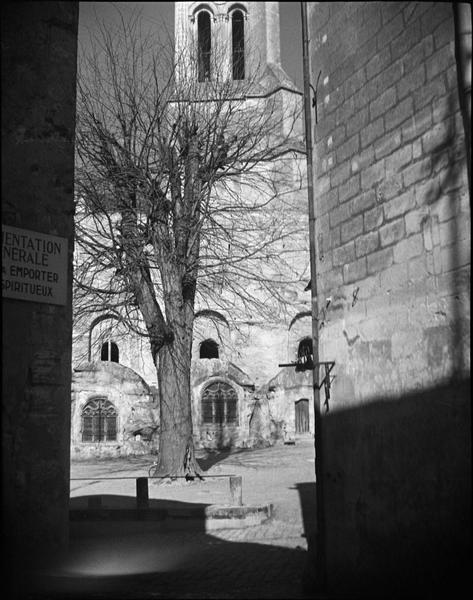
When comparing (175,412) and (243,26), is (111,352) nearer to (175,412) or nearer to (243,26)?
(175,412)

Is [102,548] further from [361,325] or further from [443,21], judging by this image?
[443,21]

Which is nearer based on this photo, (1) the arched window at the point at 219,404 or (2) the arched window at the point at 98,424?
(2) the arched window at the point at 98,424

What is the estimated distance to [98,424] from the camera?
2659 centimetres

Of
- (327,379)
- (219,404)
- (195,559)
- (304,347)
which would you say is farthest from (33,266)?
(304,347)

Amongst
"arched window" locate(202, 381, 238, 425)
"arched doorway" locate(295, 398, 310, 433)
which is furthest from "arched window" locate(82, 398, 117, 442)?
"arched doorway" locate(295, 398, 310, 433)

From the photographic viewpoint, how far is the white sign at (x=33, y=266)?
6.10m

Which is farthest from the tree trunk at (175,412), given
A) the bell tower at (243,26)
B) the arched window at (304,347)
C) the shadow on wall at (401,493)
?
the bell tower at (243,26)

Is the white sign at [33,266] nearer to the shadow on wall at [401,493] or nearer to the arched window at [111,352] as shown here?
the shadow on wall at [401,493]

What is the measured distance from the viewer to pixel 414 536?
531 cm

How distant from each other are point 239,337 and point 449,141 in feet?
87.7

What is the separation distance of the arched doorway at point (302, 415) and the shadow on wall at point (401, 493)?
2176cm

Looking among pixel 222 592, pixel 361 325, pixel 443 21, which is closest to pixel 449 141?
pixel 443 21

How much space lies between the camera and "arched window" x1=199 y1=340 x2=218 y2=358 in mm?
34000

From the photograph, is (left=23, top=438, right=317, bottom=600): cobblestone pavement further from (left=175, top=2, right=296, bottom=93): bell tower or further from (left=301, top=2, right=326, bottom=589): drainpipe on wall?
(left=175, top=2, right=296, bottom=93): bell tower
